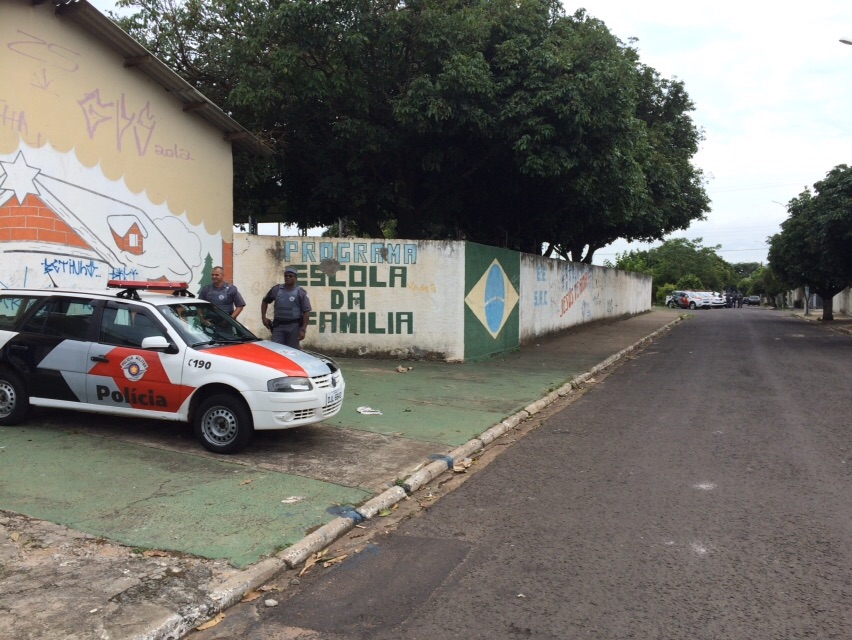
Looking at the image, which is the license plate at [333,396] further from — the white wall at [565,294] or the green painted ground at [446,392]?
the white wall at [565,294]

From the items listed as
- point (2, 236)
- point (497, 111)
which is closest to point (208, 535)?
point (2, 236)

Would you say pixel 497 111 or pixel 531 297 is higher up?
pixel 497 111

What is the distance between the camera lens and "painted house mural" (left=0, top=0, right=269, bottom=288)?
31.6ft

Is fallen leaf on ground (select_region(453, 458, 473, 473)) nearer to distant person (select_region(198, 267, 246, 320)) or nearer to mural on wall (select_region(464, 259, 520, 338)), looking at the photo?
distant person (select_region(198, 267, 246, 320))

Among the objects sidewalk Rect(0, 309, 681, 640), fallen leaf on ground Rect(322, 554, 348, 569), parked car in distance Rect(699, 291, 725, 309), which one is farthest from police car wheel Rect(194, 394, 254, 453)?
parked car in distance Rect(699, 291, 725, 309)

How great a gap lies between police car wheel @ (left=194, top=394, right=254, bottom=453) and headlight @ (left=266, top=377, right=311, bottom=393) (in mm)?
365

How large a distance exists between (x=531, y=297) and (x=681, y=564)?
14.1m

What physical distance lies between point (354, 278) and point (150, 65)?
5215 mm

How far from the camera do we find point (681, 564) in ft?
14.8

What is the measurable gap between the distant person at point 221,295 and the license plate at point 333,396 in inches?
120

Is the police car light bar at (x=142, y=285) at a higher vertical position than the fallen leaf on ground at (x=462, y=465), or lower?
higher

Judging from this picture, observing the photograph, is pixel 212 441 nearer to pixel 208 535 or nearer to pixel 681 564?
pixel 208 535

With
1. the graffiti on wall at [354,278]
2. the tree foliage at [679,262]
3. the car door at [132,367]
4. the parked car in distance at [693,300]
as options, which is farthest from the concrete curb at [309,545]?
the tree foliage at [679,262]

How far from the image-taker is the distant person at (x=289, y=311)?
9781 millimetres
